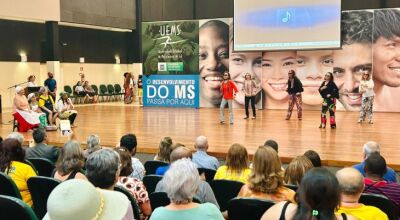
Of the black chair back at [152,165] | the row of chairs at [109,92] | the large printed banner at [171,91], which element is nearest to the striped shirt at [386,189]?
the black chair back at [152,165]

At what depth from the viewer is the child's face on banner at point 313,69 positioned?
16.3m

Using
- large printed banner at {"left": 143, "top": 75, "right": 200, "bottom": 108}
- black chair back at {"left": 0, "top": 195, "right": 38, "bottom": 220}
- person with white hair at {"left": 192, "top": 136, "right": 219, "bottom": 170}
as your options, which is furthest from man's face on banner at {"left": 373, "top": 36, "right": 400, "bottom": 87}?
black chair back at {"left": 0, "top": 195, "right": 38, "bottom": 220}

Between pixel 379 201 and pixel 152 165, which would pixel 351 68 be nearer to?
pixel 152 165

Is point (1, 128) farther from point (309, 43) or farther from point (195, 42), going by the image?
point (309, 43)

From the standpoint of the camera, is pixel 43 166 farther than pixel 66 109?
No

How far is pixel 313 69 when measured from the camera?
1645 cm

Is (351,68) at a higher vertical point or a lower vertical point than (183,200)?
higher

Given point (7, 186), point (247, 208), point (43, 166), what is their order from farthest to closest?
point (43, 166), point (7, 186), point (247, 208)

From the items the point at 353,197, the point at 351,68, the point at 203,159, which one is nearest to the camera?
the point at 353,197

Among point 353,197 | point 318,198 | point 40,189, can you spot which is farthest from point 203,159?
point 318,198

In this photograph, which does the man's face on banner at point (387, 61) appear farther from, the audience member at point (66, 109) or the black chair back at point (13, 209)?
the black chair back at point (13, 209)

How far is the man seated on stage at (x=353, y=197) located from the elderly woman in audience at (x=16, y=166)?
105 inches

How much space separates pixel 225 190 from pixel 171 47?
15.5m

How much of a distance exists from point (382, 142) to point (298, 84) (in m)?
A: 5.14
